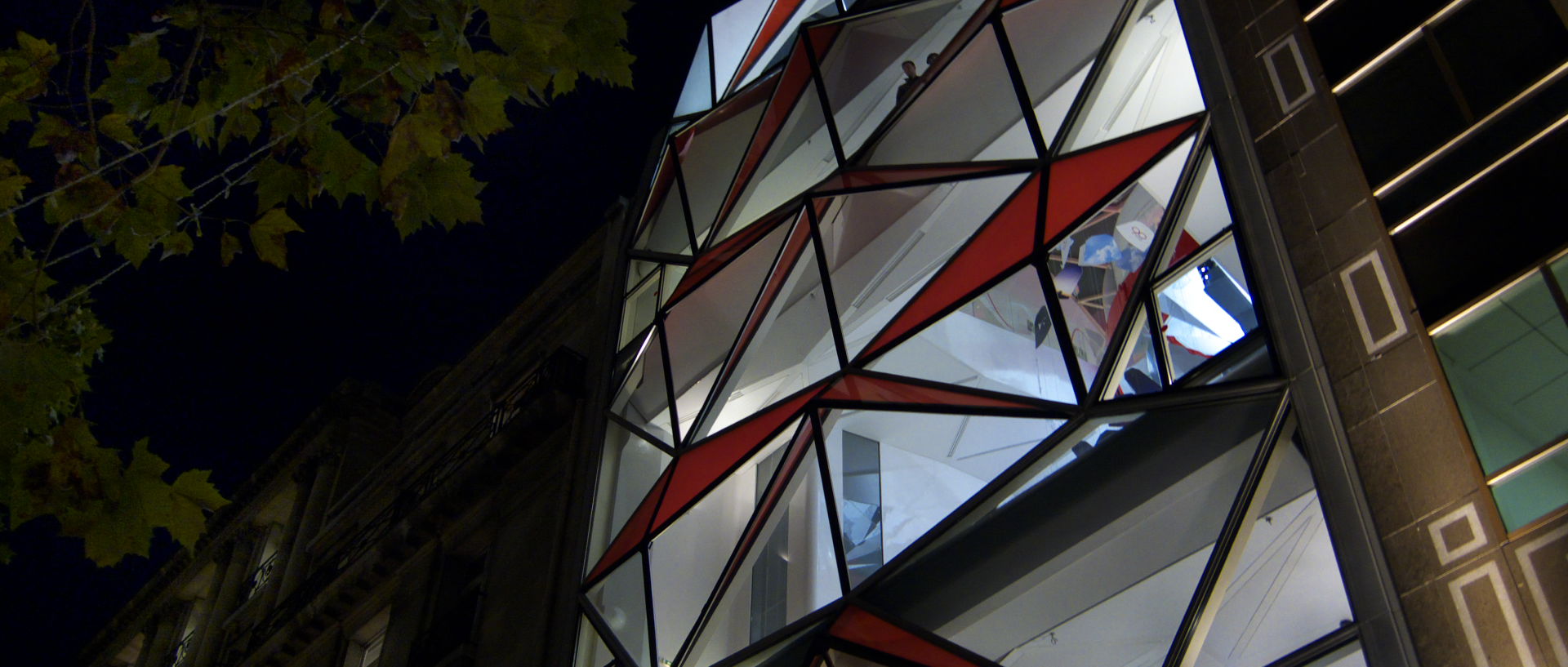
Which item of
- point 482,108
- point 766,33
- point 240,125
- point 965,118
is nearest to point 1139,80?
point 965,118

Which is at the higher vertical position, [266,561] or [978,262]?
[266,561]

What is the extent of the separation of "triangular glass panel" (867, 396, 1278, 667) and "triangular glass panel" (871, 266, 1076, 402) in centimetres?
87

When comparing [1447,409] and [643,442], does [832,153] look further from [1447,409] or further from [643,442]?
[1447,409]

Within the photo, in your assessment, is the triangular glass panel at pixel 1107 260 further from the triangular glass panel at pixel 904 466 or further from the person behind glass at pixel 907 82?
the person behind glass at pixel 907 82

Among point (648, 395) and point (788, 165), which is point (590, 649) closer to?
point (648, 395)

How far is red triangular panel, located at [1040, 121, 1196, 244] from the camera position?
10820 millimetres

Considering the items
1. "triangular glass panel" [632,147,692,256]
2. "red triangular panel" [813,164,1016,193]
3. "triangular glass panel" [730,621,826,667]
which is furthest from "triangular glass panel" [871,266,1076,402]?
"triangular glass panel" [632,147,692,256]

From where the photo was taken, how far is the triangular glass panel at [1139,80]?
1157 cm

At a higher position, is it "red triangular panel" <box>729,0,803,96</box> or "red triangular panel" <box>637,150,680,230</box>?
"red triangular panel" <box>729,0,803,96</box>

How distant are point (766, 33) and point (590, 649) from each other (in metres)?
9.31

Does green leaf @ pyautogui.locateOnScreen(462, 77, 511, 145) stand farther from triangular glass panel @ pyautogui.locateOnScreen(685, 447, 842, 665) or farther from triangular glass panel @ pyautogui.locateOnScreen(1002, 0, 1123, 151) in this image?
triangular glass panel @ pyautogui.locateOnScreen(1002, 0, 1123, 151)

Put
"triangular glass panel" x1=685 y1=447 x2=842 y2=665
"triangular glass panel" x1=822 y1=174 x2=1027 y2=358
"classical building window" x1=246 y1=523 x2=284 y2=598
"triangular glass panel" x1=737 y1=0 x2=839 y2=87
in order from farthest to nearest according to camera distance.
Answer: "classical building window" x1=246 y1=523 x2=284 y2=598, "triangular glass panel" x1=737 y1=0 x2=839 y2=87, "triangular glass panel" x1=822 y1=174 x2=1027 y2=358, "triangular glass panel" x1=685 y1=447 x2=842 y2=665

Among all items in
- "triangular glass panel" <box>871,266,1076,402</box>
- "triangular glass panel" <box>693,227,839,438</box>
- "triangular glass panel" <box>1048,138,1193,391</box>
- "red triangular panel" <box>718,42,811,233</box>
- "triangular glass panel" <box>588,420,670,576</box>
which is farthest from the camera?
"red triangular panel" <box>718,42,811,233</box>

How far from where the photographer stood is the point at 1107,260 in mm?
10602
